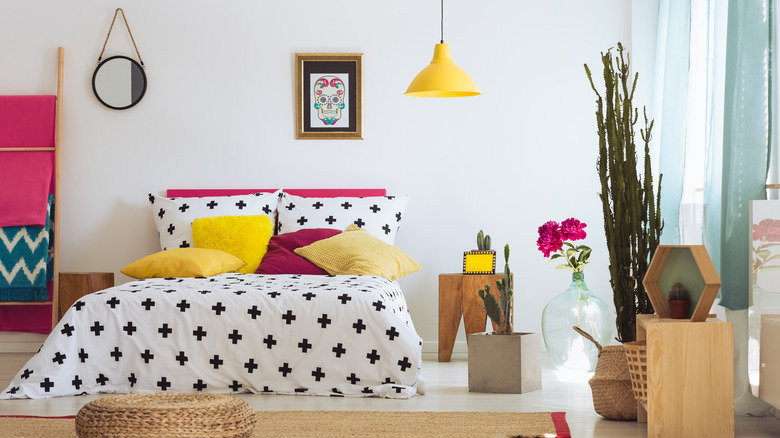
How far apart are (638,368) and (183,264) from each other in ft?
7.47

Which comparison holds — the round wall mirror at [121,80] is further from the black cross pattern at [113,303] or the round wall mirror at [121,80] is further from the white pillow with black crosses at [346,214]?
the black cross pattern at [113,303]

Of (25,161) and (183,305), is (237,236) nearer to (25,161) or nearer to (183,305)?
(183,305)

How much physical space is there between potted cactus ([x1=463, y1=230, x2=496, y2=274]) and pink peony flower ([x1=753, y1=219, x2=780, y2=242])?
6.27 feet

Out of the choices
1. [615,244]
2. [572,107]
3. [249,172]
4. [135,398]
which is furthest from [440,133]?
[135,398]

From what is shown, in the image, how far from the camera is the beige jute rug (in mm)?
2660

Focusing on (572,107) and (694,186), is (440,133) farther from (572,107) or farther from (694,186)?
(694,186)

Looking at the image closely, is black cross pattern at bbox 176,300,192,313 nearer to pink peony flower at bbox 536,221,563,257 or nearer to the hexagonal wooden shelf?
pink peony flower at bbox 536,221,563,257

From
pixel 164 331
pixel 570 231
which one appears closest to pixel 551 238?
pixel 570 231

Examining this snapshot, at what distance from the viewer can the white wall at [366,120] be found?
4.91 m

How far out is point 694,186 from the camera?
378 cm

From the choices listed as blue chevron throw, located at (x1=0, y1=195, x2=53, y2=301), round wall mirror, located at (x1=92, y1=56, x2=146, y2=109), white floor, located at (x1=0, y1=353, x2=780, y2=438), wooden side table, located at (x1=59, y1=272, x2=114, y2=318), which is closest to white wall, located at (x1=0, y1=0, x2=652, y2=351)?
round wall mirror, located at (x1=92, y1=56, x2=146, y2=109)

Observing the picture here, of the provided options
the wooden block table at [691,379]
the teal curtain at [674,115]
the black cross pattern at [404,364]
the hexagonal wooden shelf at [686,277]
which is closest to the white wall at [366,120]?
the teal curtain at [674,115]

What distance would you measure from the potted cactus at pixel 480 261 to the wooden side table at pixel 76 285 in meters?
2.06

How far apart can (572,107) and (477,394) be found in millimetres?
2183
